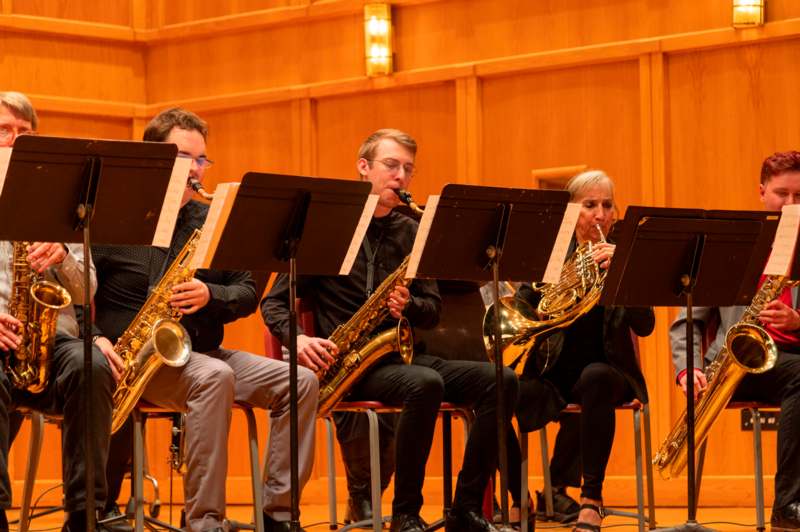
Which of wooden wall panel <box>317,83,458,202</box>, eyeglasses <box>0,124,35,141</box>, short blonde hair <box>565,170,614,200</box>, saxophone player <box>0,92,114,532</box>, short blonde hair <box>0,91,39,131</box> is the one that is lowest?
saxophone player <box>0,92,114,532</box>

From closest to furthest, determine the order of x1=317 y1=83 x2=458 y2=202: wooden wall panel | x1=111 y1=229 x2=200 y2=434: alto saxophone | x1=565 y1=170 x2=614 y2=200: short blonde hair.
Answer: x1=111 y1=229 x2=200 y2=434: alto saxophone
x1=565 y1=170 x2=614 y2=200: short blonde hair
x1=317 y1=83 x2=458 y2=202: wooden wall panel

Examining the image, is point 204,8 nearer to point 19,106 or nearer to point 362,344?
point 19,106

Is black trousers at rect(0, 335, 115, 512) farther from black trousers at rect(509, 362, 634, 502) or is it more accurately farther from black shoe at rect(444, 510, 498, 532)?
black trousers at rect(509, 362, 634, 502)

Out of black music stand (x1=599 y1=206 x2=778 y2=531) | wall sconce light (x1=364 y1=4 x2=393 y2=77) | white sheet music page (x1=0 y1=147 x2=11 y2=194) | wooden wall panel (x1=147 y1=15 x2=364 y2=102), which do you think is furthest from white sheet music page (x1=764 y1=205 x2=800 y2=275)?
wooden wall panel (x1=147 y1=15 x2=364 y2=102)

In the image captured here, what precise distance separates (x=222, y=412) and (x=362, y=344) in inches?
28.4

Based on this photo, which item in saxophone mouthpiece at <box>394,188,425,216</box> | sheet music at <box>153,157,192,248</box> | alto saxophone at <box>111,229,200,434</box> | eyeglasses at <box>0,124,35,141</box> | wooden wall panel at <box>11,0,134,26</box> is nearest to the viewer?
sheet music at <box>153,157,192,248</box>

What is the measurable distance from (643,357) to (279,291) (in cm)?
237

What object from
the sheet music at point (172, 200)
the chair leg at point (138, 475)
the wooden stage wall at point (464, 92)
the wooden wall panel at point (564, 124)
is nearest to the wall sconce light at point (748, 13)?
the wooden stage wall at point (464, 92)

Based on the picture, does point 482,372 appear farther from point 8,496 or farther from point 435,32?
point 435,32

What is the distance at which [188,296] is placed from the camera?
4660 millimetres

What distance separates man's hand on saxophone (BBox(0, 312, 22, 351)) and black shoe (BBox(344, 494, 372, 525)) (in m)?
2.04

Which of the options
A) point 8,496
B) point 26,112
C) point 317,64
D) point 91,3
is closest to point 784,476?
point 8,496

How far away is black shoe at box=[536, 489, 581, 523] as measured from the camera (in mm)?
5895

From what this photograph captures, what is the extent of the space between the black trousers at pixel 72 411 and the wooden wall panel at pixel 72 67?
146 inches
